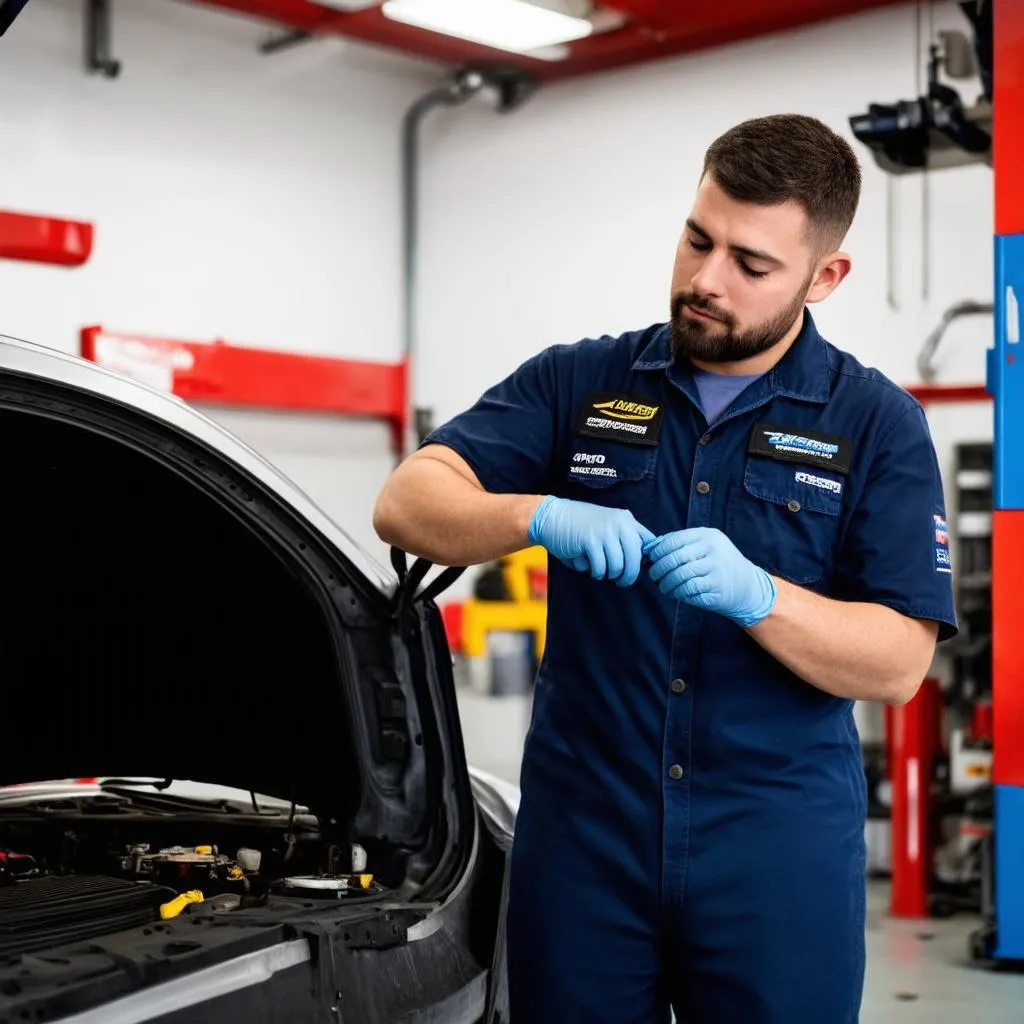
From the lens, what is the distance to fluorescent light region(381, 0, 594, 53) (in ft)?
20.8

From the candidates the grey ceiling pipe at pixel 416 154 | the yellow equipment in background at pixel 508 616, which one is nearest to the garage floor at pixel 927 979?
the yellow equipment in background at pixel 508 616

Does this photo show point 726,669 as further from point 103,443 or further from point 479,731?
point 479,731

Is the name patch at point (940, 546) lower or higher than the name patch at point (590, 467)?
lower

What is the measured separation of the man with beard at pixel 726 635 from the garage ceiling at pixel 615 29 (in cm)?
488

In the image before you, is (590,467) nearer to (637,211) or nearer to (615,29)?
(615,29)

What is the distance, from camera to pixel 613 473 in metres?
2.08

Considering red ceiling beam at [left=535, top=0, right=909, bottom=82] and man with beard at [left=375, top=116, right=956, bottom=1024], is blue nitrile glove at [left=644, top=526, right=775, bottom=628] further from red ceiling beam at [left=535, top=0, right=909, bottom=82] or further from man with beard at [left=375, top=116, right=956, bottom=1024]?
red ceiling beam at [left=535, top=0, right=909, bottom=82]

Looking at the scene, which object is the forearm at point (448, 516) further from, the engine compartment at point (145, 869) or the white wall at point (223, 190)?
the white wall at point (223, 190)

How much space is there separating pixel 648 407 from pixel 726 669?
1.28 ft

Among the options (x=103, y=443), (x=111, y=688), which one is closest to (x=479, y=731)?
(x=111, y=688)

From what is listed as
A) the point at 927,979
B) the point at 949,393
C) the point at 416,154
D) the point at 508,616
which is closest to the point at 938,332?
the point at 949,393

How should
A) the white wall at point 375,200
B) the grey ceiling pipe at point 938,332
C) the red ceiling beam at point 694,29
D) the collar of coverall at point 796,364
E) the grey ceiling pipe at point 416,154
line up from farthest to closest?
the grey ceiling pipe at point 416,154 < the red ceiling beam at point 694,29 < the white wall at point 375,200 < the grey ceiling pipe at point 938,332 < the collar of coverall at point 796,364

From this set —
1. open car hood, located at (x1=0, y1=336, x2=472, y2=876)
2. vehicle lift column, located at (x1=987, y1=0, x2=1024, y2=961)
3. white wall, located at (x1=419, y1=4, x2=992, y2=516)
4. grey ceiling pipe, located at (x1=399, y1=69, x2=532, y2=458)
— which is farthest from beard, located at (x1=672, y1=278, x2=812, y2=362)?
grey ceiling pipe, located at (x1=399, y1=69, x2=532, y2=458)

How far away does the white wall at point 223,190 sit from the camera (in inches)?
258
